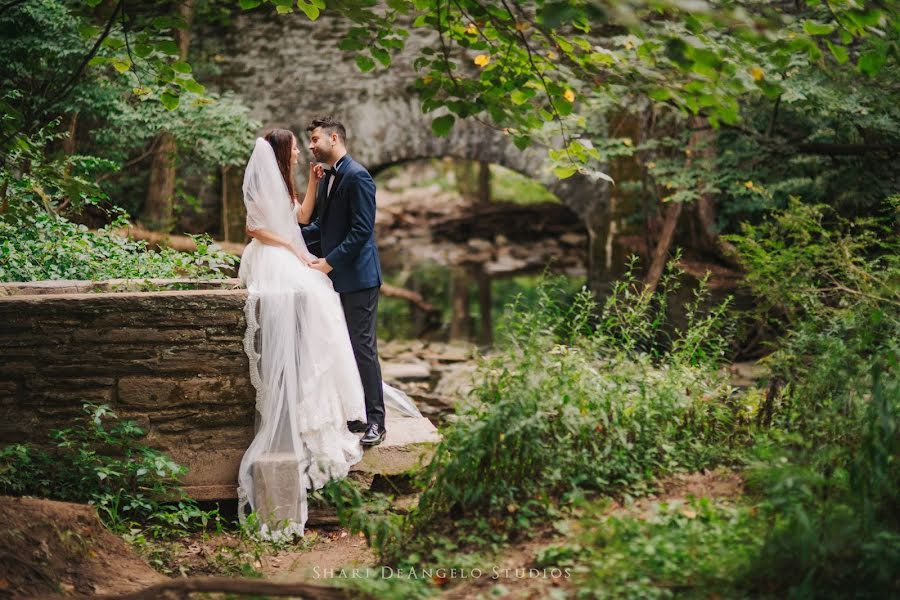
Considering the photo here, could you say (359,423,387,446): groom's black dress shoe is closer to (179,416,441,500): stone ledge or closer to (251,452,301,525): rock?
(179,416,441,500): stone ledge

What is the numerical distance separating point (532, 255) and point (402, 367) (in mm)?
7758

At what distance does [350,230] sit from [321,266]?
28 centimetres

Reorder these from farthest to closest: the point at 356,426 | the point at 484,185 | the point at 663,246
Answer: the point at 484,185, the point at 663,246, the point at 356,426

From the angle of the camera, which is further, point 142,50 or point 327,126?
point 327,126

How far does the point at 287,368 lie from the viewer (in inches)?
169

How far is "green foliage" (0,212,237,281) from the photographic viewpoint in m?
5.27

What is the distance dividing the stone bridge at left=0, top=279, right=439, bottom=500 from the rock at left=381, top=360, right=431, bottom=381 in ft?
12.2

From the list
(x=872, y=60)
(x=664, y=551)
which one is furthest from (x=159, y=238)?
(x=872, y=60)

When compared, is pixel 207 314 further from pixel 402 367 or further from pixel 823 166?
pixel 823 166

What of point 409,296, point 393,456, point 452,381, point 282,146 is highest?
point 282,146

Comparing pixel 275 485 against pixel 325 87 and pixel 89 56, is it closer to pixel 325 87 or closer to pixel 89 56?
pixel 89 56

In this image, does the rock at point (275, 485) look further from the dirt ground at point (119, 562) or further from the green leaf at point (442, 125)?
the green leaf at point (442, 125)

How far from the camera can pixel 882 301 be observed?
440cm

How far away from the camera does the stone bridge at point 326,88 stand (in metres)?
9.38
